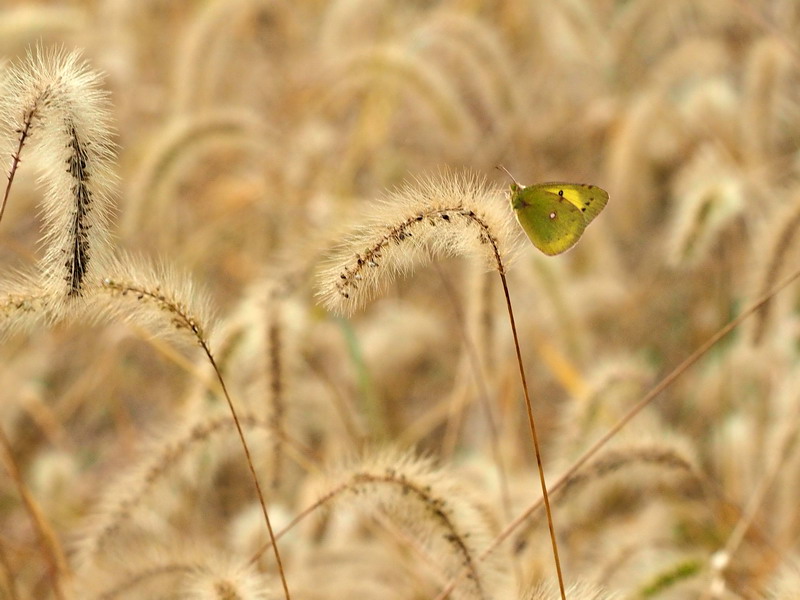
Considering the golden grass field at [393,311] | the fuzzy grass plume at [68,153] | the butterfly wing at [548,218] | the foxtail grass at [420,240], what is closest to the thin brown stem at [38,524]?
the golden grass field at [393,311]

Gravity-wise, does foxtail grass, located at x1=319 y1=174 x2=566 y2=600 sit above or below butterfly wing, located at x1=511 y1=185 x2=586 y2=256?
below

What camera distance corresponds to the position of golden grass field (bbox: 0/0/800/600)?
1.02 metres

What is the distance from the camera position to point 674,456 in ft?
4.52

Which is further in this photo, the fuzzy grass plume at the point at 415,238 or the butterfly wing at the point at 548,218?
the butterfly wing at the point at 548,218

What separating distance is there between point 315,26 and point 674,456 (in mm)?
3324

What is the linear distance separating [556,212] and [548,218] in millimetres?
13

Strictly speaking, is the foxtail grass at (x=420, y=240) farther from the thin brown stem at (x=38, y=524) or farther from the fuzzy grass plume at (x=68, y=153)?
the thin brown stem at (x=38, y=524)

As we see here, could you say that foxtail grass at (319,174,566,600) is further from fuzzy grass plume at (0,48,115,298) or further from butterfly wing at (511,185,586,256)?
fuzzy grass plume at (0,48,115,298)

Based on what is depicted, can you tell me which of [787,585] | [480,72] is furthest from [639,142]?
[787,585]

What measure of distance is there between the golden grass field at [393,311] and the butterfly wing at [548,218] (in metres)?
0.03

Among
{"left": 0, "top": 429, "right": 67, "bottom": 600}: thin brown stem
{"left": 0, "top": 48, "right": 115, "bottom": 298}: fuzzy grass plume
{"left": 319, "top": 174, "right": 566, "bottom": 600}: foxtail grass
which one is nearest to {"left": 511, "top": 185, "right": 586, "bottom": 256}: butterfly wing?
{"left": 319, "top": 174, "right": 566, "bottom": 600}: foxtail grass

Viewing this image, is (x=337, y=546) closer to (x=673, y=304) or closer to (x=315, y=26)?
(x=673, y=304)

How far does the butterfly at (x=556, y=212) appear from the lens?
1067 mm

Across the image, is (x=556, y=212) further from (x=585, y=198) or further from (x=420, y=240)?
(x=420, y=240)
